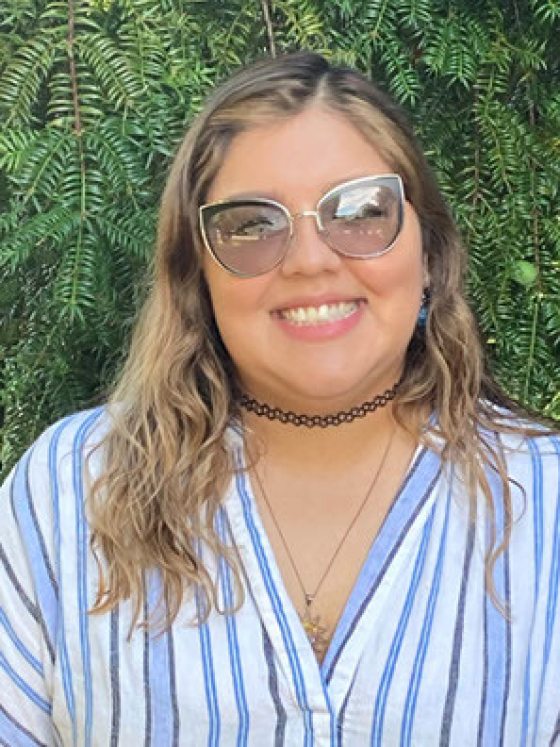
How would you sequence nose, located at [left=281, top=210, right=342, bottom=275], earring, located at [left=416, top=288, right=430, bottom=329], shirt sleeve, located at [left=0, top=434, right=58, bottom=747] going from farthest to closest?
earring, located at [left=416, top=288, right=430, bottom=329], shirt sleeve, located at [left=0, top=434, right=58, bottom=747], nose, located at [left=281, top=210, right=342, bottom=275]

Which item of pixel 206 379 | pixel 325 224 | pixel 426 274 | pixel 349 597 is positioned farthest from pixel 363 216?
pixel 349 597

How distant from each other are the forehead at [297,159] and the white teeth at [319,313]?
13cm

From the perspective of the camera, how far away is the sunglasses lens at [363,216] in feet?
4.33

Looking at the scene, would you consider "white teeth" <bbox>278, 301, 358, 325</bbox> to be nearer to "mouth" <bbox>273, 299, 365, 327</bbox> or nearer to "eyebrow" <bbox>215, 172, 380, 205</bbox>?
"mouth" <bbox>273, 299, 365, 327</bbox>

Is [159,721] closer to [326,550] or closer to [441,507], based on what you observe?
[326,550]

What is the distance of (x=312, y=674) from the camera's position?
134 cm

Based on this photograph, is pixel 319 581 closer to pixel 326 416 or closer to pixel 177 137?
pixel 326 416

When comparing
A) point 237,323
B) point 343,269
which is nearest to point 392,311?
point 343,269

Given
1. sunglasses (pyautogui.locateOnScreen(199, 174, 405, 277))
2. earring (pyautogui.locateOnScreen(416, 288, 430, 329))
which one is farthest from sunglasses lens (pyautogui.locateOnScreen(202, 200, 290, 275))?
earring (pyautogui.locateOnScreen(416, 288, 430, 329))

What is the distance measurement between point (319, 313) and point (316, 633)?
0.41m

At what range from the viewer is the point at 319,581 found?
143 cm

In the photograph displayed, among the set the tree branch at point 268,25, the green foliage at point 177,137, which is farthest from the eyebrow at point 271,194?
the tree branch at point 268,25

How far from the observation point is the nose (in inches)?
51.9

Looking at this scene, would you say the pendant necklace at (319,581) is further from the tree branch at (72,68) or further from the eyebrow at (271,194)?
the tree branch at (72,68)
